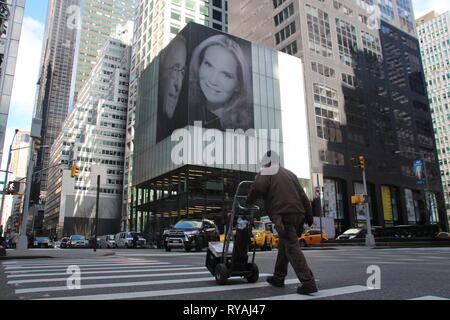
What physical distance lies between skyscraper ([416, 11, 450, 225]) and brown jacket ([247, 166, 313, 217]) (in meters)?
136

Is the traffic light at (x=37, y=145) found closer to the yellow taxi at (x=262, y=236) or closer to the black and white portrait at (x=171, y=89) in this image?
the yellow taxi at (x=262, y=236)

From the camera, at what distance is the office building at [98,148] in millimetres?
96438

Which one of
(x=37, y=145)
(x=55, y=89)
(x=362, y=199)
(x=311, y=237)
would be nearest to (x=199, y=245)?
(x=37, y=145)

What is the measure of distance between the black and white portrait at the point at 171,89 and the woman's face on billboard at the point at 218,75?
2.86m

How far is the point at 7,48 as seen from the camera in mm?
29547

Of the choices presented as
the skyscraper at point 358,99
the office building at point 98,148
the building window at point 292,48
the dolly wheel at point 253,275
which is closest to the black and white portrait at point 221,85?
the skyscraper at point 358,99

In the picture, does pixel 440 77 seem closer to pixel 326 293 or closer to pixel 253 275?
pixel 253 275

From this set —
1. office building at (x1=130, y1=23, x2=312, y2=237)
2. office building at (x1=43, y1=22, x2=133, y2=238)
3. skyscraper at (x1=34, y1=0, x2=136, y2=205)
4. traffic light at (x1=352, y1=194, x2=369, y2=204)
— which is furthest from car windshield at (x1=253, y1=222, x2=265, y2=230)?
skyscraper at (x1=34, y1=0, x2=136, y2=205)

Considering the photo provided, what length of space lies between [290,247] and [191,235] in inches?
639

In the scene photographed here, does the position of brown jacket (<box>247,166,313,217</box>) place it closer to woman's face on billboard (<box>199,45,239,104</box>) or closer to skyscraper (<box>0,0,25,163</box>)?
skyscraper (<box>0,0,25,163</box>)

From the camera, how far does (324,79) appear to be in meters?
57.2

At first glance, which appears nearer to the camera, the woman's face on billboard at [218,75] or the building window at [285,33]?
Answer: the woman's face on billboard at [218,75]

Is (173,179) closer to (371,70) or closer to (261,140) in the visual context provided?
(261,140)
